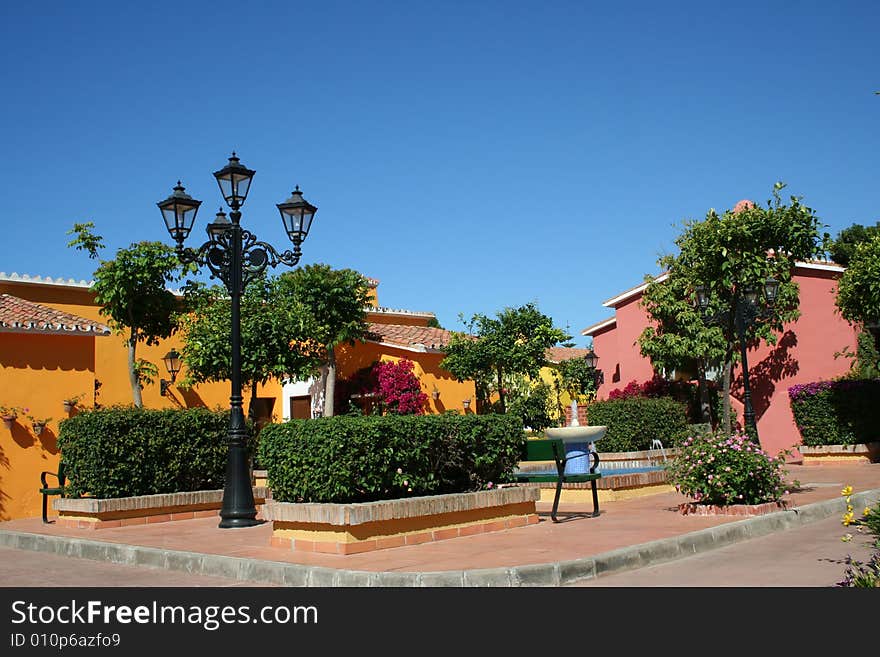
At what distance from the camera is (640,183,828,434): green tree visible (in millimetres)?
22594

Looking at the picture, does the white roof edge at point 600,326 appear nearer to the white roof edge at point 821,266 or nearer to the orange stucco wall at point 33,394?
the white roof edge at point 821,266

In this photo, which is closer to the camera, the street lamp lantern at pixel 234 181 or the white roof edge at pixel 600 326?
the street lamp lantern at pixel 234 181

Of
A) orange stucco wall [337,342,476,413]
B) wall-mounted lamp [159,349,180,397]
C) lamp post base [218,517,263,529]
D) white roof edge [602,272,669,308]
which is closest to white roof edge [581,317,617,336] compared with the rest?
white roof edge [602,272,669,308]

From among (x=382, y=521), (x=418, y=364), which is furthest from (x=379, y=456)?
(x=418, y=364)

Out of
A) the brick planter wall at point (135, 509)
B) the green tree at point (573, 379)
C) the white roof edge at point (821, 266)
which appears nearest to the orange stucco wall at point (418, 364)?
the green tree at point (573, 379)

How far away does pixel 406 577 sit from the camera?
6.67m

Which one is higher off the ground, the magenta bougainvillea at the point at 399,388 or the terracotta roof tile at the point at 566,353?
the terracotta roof tile at the point at 566,353

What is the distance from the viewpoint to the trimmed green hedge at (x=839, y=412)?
21.5 m

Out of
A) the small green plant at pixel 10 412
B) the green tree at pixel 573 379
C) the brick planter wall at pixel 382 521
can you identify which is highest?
the green tree at pixel 573 379

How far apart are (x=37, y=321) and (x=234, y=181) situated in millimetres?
5992

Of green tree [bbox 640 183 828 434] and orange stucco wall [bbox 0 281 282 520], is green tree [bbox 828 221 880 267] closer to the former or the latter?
green tree [bbox 640 183 828 434]

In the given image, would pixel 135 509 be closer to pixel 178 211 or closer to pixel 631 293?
pixel 178 211

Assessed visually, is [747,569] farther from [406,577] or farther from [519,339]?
[519,339]
